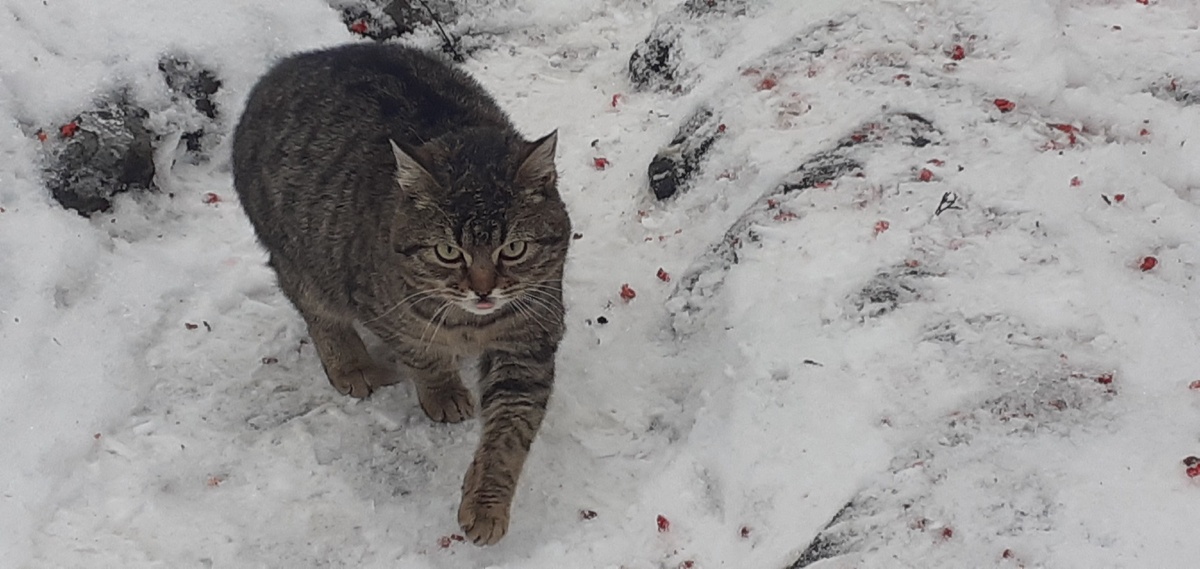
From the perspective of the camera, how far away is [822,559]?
308cm

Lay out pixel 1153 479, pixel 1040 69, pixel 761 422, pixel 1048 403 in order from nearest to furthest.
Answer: pixel 1153 479 → pixel 1048 403 → pixel 761 422 → pixel 1040 69

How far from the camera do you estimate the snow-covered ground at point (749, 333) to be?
3.22 m

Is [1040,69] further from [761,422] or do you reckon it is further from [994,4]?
[761,422]

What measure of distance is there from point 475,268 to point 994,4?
3235 millimetres

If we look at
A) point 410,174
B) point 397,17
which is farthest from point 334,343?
point 397,17

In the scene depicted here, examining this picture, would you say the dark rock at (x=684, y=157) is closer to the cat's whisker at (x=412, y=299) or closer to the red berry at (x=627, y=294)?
the red berry at (x=627, y=294)

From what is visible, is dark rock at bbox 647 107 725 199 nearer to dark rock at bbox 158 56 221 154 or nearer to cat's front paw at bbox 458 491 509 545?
cat's front paw at bbox 458 491 509 545

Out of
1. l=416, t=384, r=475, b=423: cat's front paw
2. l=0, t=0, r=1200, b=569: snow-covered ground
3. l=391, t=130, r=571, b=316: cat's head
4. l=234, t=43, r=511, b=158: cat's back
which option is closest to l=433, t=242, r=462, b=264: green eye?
l=391, t=130, r=571, b=316: cat's head

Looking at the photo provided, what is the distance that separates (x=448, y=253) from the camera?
3430 mm

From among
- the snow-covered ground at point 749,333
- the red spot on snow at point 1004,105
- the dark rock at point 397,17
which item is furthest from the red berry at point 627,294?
the dark rock at point 397,17

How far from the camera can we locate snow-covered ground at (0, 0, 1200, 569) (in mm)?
3221

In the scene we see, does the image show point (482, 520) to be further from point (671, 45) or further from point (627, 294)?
point (671, 45)

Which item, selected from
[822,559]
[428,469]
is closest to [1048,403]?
[822,559]

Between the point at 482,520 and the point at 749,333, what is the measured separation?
125cm
